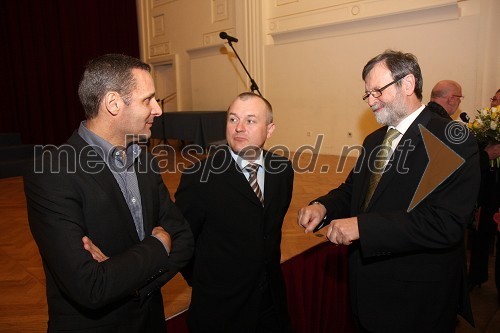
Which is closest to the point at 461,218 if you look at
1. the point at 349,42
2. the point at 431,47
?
the point at 431,47

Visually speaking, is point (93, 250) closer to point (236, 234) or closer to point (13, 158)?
point (236, 234)

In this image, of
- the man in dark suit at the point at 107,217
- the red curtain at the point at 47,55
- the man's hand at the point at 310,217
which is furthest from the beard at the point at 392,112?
the red curtain at the point at 47,55

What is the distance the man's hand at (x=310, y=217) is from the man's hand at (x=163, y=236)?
2.17 feet

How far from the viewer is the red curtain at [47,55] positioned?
29.9 ft

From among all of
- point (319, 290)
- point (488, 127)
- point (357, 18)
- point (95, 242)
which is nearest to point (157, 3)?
point (357, 18)

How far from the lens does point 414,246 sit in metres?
1.43

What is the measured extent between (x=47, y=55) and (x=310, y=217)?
1045cm

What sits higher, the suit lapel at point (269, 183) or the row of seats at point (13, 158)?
the suit lapel at point (269, 183)

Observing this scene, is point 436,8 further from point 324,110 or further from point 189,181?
point 189,181

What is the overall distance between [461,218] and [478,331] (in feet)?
6.86

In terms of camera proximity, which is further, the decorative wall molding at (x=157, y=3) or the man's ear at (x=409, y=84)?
the decorative wall molding at (x=157, y=3)

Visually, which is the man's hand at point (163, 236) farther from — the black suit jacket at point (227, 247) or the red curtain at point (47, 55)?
the red curtain at point (47, 55)

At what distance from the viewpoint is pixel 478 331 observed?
2.87 meters

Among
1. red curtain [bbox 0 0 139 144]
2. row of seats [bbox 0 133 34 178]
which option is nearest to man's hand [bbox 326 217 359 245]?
row of seats [bbox 0 133 34 178]
